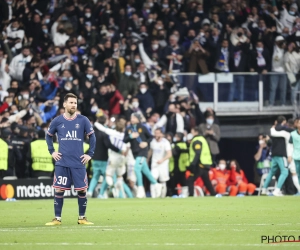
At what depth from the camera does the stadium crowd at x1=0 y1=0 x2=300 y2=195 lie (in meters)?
29.7

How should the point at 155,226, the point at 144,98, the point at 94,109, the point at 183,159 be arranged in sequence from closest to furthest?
the point at 155,226
the point at 183,159
the point at 94,109
the point at 144,98

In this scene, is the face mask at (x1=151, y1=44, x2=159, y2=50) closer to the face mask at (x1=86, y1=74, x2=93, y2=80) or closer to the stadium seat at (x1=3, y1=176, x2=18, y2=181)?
the face mask at (x1=86, y1=74, x2=93, y2=80)

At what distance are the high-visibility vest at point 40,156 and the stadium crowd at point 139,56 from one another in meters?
0.43

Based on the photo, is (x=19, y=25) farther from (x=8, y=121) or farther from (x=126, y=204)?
(x=126, y=204)

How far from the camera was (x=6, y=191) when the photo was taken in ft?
85.8

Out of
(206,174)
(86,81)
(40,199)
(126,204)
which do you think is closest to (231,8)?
(86,81)

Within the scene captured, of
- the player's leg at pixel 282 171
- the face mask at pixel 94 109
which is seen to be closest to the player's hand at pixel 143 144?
the face mask at pixel 94 109

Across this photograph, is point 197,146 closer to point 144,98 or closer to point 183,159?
A: point 183,159

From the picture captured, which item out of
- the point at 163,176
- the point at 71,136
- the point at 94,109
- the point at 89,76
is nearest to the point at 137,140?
the point at 163,176

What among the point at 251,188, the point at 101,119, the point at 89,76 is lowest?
the point at 251,188

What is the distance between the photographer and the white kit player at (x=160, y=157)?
1097 inches

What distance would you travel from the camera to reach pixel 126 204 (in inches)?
892

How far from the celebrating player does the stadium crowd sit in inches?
471

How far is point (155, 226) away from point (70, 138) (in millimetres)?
1979
